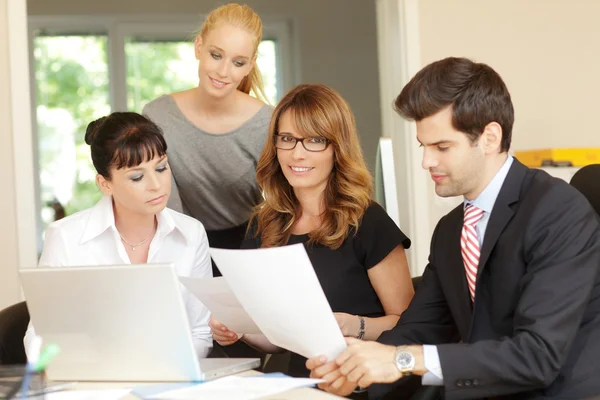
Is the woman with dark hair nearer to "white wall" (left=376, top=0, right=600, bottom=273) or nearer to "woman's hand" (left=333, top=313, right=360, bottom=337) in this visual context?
"woman's hand" (left=333, top=313, right=360, bottom=337)

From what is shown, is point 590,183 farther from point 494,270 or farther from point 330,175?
point 330,175

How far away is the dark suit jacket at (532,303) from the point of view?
1.70 meters

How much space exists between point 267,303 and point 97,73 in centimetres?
654

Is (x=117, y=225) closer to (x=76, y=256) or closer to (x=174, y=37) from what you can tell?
(x=76, y=256)

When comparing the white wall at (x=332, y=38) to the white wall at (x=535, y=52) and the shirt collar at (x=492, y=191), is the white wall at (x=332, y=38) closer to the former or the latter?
the white wall at (x=535, y=52)

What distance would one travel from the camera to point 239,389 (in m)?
1.62

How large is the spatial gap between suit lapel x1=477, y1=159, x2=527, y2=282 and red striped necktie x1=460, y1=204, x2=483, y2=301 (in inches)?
2.3

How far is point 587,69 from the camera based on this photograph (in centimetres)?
450

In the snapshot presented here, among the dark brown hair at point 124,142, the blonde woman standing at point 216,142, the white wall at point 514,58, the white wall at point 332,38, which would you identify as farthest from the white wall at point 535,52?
the white wall at point 332,38

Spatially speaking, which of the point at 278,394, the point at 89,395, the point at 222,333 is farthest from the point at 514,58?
the point at 89,395

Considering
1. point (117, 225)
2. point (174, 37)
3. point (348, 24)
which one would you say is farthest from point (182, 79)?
point (117, 225)

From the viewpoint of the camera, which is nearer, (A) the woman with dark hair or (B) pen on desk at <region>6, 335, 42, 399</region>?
(B) pen on desk at <region>6, 335, 42, 399</region>

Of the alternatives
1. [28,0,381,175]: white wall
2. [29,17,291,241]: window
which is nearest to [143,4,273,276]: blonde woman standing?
[28,0,381,175]: white wall

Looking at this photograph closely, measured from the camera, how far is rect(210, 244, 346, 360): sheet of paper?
63.5 inches
